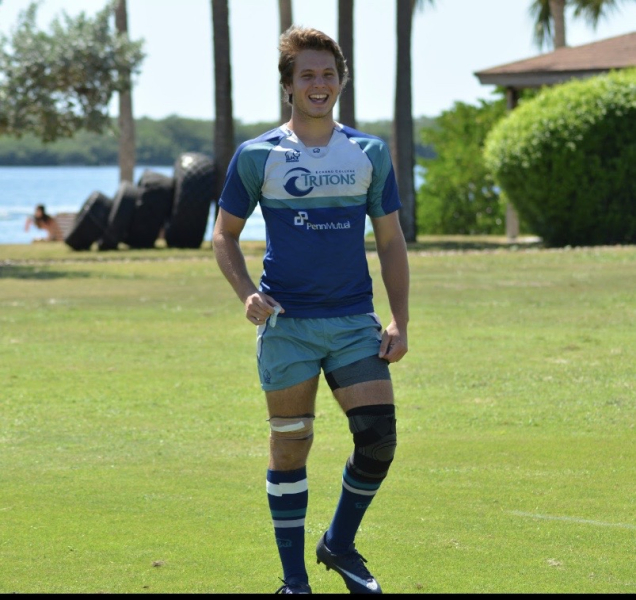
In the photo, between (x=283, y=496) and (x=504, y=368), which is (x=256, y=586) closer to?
(x=283, y=496)

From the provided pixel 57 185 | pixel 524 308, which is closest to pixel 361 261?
pixel 524 308

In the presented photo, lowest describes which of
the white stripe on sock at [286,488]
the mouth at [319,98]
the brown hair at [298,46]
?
the white stripe on sock at [286,488]

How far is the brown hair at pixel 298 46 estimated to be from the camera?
570cm

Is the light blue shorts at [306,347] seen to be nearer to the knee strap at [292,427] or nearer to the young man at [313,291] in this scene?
the young man at [313,291]

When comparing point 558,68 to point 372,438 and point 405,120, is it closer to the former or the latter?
point 405,120

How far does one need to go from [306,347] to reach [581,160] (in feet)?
76.2

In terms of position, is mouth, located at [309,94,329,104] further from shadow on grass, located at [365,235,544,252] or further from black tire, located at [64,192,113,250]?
black tire, located at [64,192,113,250]

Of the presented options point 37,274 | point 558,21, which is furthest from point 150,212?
Result: point 558,21

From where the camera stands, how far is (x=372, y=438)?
18.3 feet

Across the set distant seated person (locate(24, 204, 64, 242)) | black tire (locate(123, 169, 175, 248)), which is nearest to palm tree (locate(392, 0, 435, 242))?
black tire (locate(123, 169, 175, 248))

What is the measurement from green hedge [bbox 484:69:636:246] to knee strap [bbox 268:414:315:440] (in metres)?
23.1

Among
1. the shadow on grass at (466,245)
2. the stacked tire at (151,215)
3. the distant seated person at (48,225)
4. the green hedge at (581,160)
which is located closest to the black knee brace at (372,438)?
the green hedge at (581,160)

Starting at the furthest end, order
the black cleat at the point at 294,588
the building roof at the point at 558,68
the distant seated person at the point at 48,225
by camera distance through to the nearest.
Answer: the distant seated person at the point at 48,225 < the building roof at the point at 558,68 < the black cleat at the point at 294,588

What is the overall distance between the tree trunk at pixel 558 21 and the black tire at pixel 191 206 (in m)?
22.0
